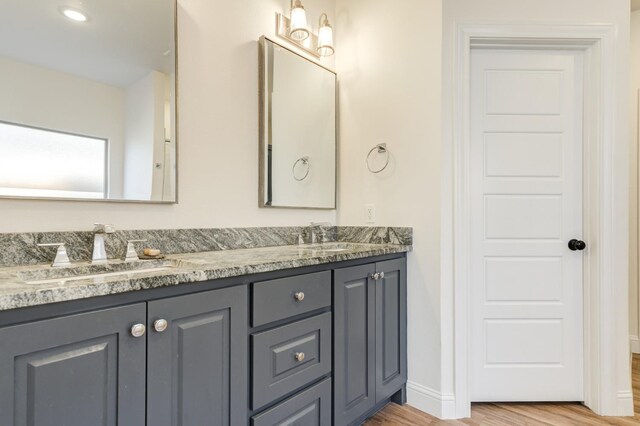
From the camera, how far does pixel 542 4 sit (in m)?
1.98

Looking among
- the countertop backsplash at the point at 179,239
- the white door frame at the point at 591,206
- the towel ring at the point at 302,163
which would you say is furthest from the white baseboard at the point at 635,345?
the towel ring at the point at 302,163

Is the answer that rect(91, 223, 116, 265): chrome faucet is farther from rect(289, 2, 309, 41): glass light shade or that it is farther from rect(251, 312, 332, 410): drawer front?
rect(289, 2, 309, 41): glass light shade

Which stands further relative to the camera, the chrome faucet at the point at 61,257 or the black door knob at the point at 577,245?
the black door knob at the point at 577,245

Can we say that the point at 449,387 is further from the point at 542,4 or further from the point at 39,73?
the point at 39,73

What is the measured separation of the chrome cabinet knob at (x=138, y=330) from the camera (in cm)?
92

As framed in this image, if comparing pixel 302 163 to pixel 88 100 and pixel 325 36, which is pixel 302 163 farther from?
pixel 88 100

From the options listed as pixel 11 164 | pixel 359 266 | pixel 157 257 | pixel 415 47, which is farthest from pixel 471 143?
pixel 11 164

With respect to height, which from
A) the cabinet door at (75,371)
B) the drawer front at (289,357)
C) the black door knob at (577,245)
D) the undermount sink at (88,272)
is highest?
the black door knob at (577,245)

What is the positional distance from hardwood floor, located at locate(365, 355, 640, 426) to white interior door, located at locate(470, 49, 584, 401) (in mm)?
52

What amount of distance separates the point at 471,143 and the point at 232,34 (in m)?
1.42

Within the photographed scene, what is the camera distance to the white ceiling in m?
1.25

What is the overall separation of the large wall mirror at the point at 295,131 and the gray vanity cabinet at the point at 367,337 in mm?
655

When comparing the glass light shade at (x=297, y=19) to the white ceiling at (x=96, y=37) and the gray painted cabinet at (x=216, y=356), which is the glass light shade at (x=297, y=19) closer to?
the white ceiling at (x=96, y=37)

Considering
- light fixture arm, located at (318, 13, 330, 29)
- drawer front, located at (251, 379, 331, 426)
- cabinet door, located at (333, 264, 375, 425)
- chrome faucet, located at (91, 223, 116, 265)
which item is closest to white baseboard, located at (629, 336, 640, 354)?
cabinet door, located at (333, 264, 375, 425)
